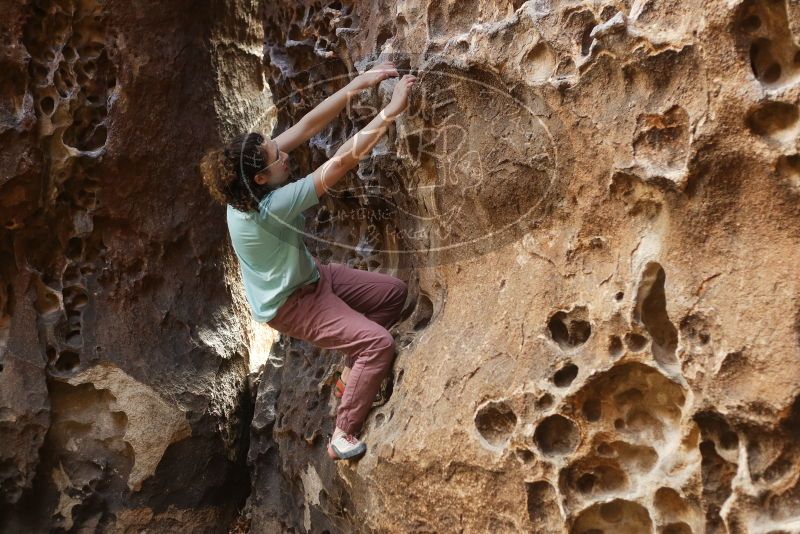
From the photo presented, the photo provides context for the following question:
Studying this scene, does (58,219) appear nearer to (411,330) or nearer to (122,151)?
(122,151)

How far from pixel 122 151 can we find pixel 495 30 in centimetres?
184

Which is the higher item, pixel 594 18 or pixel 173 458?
pixel 594 18

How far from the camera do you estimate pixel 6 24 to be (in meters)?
3.60

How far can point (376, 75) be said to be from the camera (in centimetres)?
294

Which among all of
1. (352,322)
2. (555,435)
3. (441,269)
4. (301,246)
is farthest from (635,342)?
(301,246)

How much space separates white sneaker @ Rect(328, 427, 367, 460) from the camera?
287 centimetres

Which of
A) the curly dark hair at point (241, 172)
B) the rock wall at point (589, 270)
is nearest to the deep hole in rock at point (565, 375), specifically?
the rock wall at point (589, 270)

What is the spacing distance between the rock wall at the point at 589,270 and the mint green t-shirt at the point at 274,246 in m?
0.40

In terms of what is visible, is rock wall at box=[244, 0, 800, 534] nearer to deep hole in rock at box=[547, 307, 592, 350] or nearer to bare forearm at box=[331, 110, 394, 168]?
deep hole in rock at box=[547, 307, 592, 350]

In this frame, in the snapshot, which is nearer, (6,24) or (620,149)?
(620,149)

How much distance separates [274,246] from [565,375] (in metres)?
1.07

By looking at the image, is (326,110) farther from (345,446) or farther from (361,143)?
(345,446)

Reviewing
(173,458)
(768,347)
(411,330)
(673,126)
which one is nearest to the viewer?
(768,347)

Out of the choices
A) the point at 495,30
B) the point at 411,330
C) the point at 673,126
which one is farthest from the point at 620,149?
the point at 411,330
